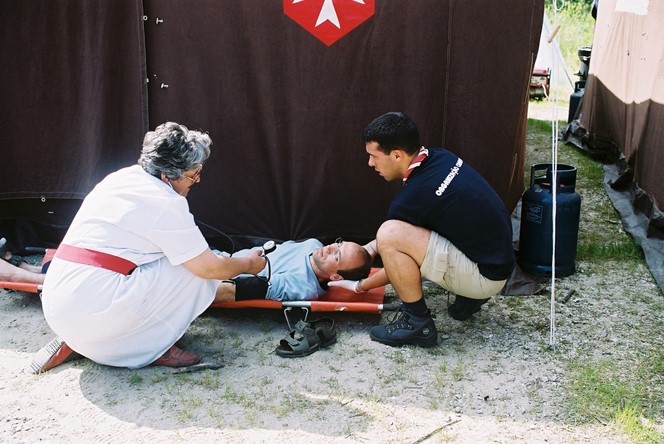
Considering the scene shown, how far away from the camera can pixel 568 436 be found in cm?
290

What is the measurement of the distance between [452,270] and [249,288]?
1085 mm

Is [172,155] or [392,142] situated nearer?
[172,155]

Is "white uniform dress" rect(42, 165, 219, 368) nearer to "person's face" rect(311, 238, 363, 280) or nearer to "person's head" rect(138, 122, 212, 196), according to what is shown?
"person's head" rect(138, 122, 212, 196)

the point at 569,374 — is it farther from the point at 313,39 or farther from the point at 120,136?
the point at 120,136

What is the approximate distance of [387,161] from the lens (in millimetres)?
3539

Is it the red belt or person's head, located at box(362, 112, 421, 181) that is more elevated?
person's head, located at box(362, 112, 421, 181)

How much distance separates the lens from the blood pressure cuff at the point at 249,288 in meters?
3.80

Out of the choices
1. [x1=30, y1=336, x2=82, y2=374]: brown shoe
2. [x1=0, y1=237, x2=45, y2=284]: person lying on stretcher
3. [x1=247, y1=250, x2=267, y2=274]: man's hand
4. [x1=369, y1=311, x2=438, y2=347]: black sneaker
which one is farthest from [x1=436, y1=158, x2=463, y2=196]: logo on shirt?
[x1=0, y1=237, x2=45, y2=284]: person lying on stretcher

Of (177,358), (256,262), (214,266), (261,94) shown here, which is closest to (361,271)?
(256,262)

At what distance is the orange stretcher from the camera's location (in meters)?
3.74

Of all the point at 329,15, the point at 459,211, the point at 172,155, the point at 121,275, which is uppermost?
the point at 329,15

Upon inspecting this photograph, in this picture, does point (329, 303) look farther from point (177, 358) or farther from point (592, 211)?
point (592, 211)

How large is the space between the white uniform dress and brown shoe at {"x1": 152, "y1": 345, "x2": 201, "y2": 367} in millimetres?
145

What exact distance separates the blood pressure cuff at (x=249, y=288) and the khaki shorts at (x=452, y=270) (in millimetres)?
881
